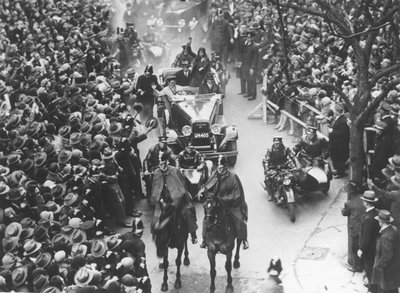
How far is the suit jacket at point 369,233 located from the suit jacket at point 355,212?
22.9 inches

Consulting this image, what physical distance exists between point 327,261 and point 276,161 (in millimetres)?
3205

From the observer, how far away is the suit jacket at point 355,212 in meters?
12.5

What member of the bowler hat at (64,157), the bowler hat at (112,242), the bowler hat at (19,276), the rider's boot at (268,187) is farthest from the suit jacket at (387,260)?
the bowler hat at (64,157)

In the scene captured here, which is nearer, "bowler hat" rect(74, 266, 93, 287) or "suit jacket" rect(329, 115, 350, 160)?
"bowler hat" rect(74, 266, 93, 287)

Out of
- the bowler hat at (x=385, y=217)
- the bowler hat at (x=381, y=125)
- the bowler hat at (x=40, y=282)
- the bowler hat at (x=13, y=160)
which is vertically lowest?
the bowler hat at (x=40, y=282)

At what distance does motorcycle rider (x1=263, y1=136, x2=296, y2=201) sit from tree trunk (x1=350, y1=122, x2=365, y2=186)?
9.63 feet

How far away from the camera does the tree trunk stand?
1267 centimetres

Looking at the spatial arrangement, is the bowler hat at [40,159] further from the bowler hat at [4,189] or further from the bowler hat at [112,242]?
the bowler hat at [112,242]

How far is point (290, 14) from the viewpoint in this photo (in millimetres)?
23859

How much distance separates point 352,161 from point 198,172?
437 cm

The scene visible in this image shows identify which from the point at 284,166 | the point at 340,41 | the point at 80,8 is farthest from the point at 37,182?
the point at 80,8

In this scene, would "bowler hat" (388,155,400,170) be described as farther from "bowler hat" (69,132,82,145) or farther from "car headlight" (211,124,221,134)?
"bowler hat" (69,132,82,145)

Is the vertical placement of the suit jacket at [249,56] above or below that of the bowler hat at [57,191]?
above

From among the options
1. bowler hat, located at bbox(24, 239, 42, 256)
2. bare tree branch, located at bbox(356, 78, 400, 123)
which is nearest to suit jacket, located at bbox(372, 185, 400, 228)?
bare tree branch, located at bbox(356, 78, 400, 123)
